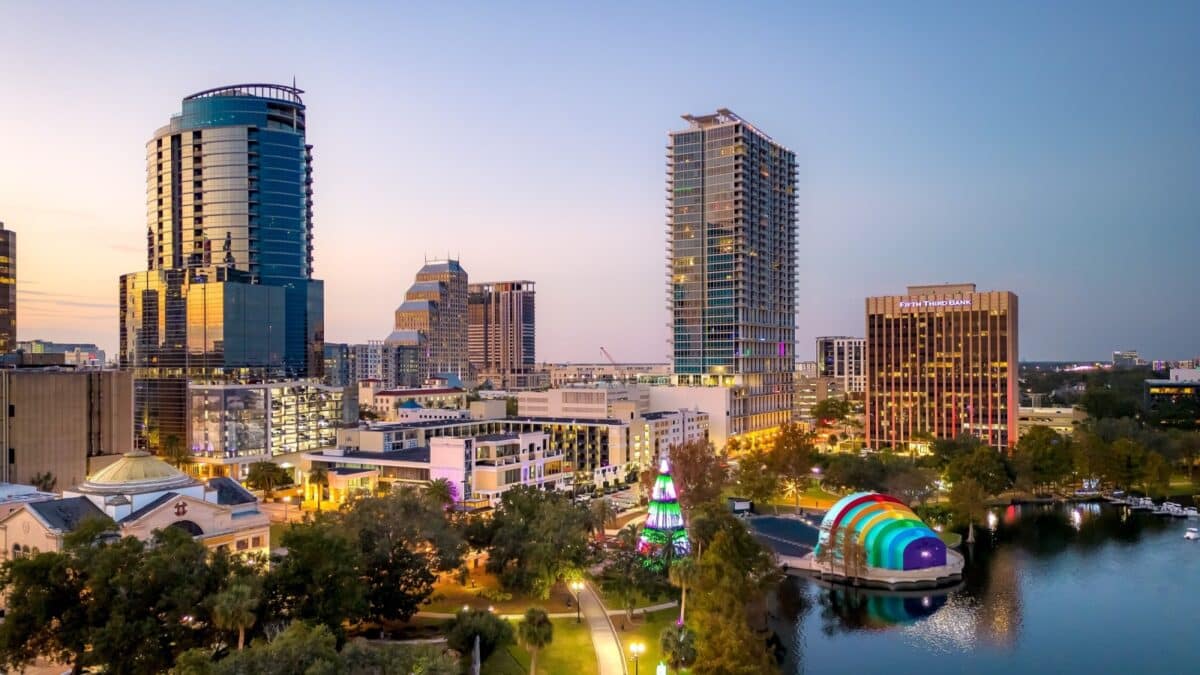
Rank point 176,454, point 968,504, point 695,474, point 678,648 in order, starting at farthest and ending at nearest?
point 176,454, point 695,474, point 968,504, point 678,648

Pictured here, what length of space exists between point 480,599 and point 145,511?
26243 millimetres

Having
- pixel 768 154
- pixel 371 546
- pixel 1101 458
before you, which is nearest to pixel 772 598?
pixel 371 546

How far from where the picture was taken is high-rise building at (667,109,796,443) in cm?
17288

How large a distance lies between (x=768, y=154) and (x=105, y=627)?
546 ft

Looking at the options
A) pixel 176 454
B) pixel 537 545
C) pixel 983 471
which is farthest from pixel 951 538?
pixel 176 454

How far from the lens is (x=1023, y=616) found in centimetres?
6681

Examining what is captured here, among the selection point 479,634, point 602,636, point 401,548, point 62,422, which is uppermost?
point 62,422

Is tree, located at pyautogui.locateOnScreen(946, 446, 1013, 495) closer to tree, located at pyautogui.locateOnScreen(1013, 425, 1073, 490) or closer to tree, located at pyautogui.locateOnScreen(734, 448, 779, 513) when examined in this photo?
tree, located at pyautogui.locateOnScreen(1013, 425, 1073, 490)

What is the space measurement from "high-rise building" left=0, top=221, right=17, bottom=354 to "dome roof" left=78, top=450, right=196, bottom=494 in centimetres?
10821

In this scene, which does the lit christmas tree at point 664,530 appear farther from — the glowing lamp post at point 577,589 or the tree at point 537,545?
the glowing lamp post at point 577,589

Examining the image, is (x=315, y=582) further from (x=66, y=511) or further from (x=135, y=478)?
(x=135, y=478)

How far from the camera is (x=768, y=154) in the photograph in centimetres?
18538

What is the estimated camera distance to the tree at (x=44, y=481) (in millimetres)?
91938

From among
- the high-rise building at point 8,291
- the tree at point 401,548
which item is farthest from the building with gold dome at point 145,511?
the high-rise building at point 8,291
